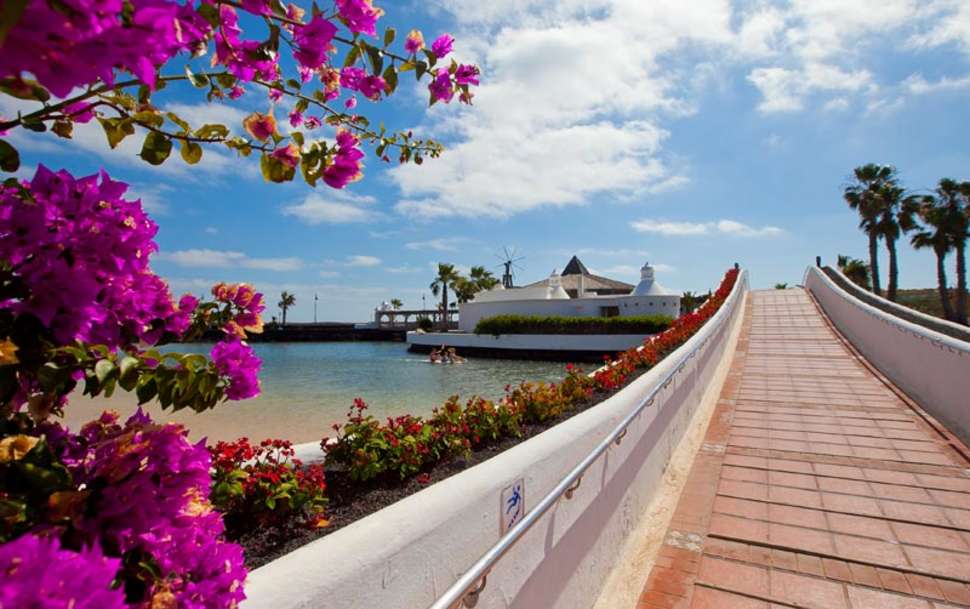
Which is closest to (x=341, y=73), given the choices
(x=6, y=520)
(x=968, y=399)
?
(x=6, y=520)

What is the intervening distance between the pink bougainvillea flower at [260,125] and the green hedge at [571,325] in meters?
31.2

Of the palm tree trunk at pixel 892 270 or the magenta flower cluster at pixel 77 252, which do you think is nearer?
the magenta flower cluster at pixel 77 252

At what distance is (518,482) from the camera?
2.35 m

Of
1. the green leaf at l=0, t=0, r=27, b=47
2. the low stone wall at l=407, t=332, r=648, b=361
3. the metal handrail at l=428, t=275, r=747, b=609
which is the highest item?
the green leaf at l=0, t=0, r=27, b=47

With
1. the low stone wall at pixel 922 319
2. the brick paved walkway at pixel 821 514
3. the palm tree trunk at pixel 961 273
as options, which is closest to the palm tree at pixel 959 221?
the palm tree trunk at pixel 961 273

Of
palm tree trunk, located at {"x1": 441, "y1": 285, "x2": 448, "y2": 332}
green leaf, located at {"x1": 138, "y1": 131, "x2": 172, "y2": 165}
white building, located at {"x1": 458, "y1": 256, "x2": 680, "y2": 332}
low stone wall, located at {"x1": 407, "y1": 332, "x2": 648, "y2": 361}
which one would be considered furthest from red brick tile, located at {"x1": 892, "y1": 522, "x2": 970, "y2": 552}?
palm tree trunk, located at {"x1": 441, "y1": 285, "x2": 448, "y2": 332}

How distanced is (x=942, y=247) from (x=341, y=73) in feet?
121

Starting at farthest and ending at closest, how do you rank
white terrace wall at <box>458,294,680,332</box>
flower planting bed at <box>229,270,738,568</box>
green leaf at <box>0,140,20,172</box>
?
1. white terrace wall at <box>458,294,680,332</box>
2. flower planting bed at <box>229,270,738,568</box>
3. green leaf at <box>0,140,20,172</box>

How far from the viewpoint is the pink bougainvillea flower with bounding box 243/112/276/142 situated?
4.33 feet

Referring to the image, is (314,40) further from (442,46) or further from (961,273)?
(961,273)

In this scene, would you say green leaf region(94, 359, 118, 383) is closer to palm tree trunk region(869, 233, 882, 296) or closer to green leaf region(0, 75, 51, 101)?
green leaf region(0, 75, 51, 101)

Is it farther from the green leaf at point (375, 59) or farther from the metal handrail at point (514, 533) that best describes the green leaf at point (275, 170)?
the metal handrail at point (514, 533)

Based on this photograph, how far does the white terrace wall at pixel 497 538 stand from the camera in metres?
1.44

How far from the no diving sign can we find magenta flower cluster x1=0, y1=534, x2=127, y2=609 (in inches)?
68.9
